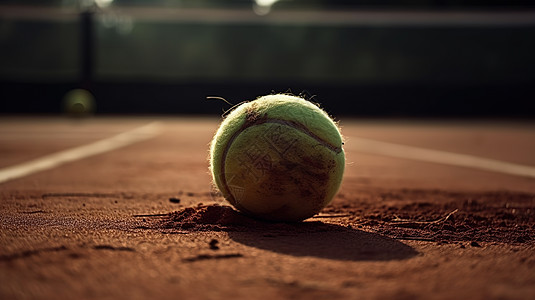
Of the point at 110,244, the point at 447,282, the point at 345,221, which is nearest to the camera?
the point at 447,282

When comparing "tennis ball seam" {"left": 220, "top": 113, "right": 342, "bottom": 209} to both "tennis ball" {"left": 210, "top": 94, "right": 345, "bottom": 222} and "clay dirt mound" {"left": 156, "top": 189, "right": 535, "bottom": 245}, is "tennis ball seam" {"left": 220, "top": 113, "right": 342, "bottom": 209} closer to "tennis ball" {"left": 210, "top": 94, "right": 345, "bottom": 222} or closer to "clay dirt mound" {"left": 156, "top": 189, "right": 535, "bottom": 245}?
"tennis ball" {"left": 210, "top": 94, "right": 345, "bottom": 222}

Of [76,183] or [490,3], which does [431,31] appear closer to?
[490,3]

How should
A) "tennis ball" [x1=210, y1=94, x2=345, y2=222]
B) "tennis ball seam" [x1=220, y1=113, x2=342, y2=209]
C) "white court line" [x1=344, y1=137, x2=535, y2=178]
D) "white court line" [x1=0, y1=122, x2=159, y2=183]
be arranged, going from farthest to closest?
"white court line" [x1=344, y1=137, x2=535, y2=178]
"white court line" [x1=0, y1=122, x2=159, y2=183]
"tennis ball seam" [x1=220, y1=113, x2=342, y2=209]
"tennis ball" [x1=210, y1=94, x2=345, y2=222]

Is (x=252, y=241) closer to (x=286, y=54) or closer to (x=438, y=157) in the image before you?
(x=438, y=157)

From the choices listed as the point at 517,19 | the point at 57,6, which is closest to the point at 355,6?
the point at 517,19

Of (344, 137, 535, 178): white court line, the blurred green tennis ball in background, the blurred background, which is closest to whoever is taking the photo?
(344, 137, 535, 178): white court line

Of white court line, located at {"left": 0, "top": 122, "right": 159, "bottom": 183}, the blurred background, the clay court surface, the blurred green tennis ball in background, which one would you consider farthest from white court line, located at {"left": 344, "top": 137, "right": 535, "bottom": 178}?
the blurred background
